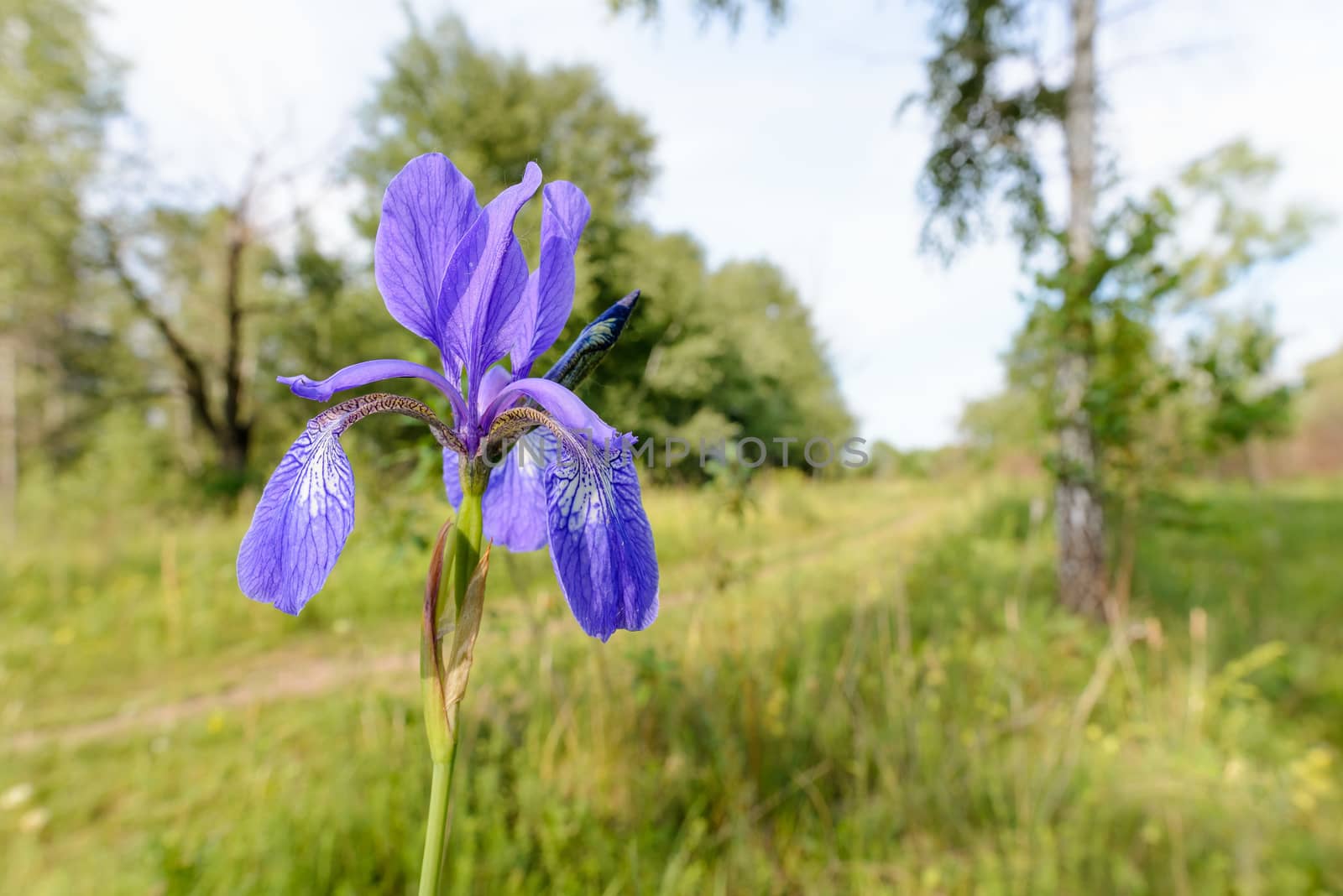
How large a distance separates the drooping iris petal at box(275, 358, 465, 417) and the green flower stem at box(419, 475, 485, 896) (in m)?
0.12

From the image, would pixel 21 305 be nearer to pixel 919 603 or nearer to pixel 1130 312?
pixel 919 603

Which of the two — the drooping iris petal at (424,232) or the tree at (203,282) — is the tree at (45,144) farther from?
the drooping iris petal at (424,232)

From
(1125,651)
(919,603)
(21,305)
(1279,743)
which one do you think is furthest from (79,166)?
(1279,743)

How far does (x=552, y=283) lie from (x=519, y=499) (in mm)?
276

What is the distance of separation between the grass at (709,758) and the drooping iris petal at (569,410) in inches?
51.5

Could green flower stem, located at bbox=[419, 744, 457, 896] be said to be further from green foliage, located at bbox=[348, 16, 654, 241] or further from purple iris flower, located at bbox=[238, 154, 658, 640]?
green foliage, located at bbox=[348, 16, 654, 241]

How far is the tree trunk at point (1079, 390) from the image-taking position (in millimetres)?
4785

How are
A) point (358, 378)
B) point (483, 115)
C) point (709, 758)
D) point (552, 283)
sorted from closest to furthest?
point (358, 378)
point (552, 283)
point (709, 758)
point (483, 115)

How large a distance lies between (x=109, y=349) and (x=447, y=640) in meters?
19.2

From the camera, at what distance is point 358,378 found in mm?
612

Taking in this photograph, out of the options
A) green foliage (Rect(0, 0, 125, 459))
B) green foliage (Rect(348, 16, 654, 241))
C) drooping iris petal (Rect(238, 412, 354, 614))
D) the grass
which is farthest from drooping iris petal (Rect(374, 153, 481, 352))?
green foliage (Rect(0, 0, 125, 459))

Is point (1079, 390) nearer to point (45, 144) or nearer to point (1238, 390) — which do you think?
point (1238, 390)

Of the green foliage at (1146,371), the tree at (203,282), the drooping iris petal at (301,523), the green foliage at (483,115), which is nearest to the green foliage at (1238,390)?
the green foliage at (1146,371)

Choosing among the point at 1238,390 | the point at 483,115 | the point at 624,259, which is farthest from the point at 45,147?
the point at 1238,390
